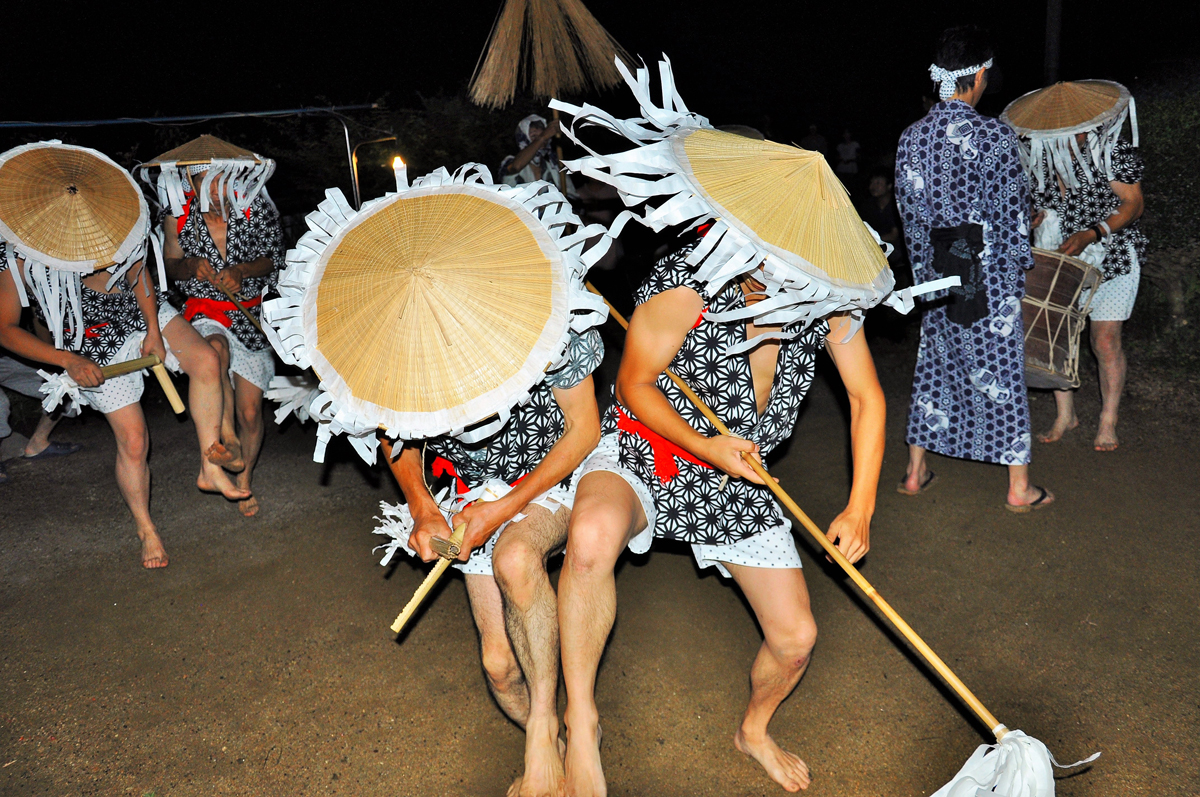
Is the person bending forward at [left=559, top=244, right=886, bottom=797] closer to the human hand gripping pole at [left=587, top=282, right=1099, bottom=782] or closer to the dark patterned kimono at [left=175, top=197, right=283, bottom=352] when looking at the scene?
the human hand gripping pole at [left=587, top=282, right=1099, bottom=782]

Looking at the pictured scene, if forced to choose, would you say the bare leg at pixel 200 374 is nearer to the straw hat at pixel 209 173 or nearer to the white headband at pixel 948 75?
the straw hat at pixel 209 173

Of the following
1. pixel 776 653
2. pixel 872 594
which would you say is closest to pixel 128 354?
pixel 776 653

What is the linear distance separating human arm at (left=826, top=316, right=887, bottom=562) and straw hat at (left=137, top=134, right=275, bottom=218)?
11.2 feet

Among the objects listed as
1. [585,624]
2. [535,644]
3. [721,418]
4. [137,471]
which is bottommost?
[137,471]

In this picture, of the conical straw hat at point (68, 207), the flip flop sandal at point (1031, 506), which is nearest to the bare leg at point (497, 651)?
the conical straw hat at point (68, 207)

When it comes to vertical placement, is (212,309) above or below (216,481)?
above

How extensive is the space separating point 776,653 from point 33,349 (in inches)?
135

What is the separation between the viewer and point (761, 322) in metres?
2.22

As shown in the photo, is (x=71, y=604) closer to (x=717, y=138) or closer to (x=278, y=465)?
(x=278, y=465)

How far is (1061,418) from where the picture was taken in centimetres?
483

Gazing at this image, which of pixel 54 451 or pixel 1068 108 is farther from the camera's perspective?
pixel 54 451

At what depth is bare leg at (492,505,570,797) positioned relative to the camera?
7.92ft

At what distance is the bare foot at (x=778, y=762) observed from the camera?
2.53 meters

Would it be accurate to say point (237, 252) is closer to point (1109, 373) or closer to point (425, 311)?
point (425, 311)
